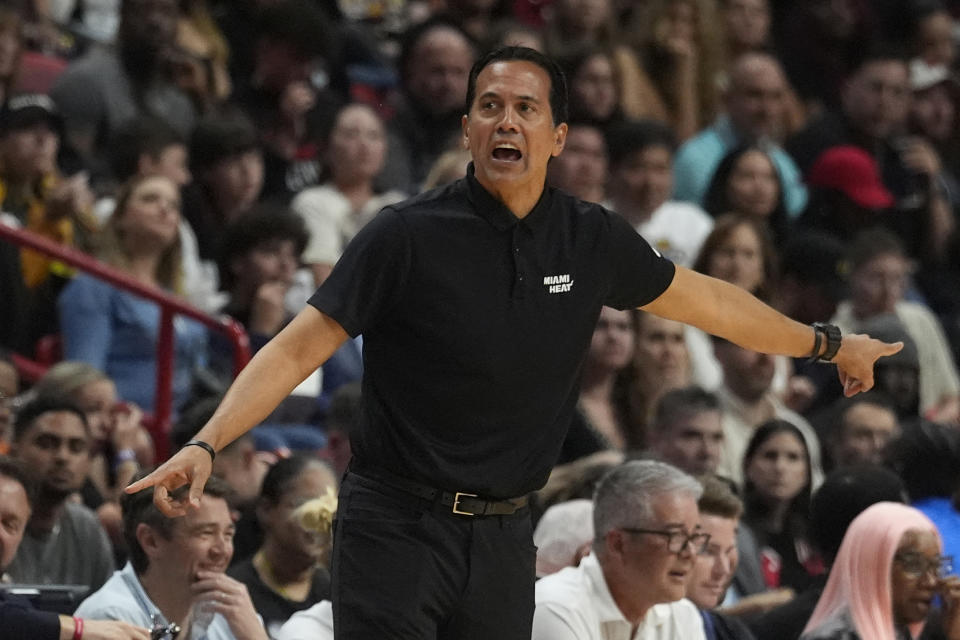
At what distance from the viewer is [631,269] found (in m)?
3.58

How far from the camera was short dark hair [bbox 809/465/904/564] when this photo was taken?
5.39 metres

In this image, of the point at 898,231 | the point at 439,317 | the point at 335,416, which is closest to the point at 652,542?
the point at 439,317

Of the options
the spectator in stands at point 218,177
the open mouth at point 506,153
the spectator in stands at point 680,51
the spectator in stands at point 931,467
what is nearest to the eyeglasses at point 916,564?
the spectator in stands at point 931,467

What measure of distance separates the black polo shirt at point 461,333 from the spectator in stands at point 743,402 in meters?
3.87

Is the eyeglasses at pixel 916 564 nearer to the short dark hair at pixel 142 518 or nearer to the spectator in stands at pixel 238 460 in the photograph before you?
the short dark hair at pixel 142 518

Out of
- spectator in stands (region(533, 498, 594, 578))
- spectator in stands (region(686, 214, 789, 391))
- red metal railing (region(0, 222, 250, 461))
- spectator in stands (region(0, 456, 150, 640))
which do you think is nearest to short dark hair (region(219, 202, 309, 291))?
red metal railing (region(0, 222, 250, 461))

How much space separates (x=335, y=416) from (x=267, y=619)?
152 cm

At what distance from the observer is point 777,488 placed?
6.62 metres

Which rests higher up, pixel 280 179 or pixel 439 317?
pixel 280 179

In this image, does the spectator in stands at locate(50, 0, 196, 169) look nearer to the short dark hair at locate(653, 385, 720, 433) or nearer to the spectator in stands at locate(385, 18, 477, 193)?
the spectator in stands at locate(385, 18, 477, 193)

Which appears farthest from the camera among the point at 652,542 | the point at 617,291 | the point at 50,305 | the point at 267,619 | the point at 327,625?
the point at 50,305

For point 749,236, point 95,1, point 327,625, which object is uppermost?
point 95,1

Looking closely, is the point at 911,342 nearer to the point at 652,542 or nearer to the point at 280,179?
the point at 280,179

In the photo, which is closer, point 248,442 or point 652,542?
point 652,542
